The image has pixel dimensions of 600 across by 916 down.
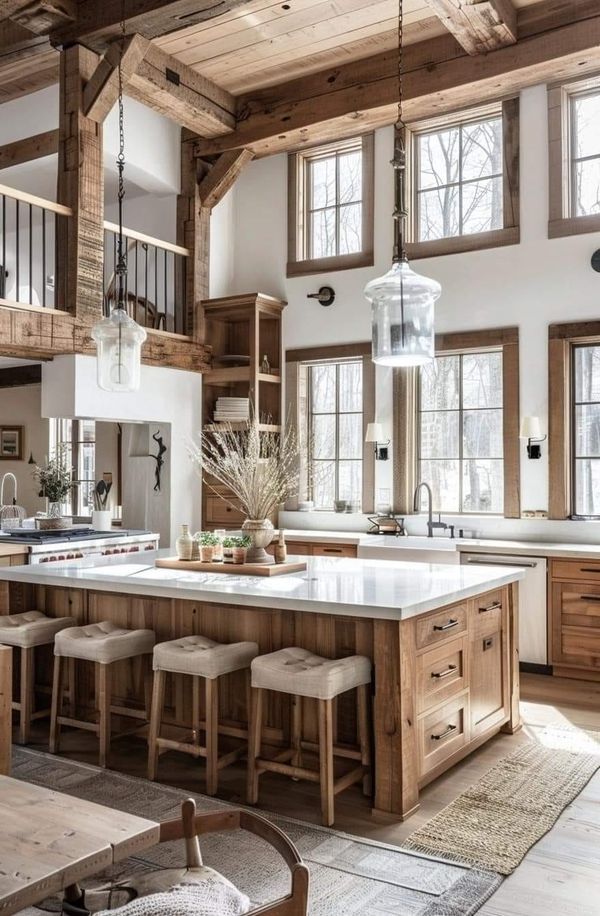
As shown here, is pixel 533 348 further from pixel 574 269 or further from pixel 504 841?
pixel 504 841

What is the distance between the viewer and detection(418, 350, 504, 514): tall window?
640 centimetres

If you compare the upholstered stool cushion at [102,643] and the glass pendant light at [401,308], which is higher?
the glass pendant light at [401,308]

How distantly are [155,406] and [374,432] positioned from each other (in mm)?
1816

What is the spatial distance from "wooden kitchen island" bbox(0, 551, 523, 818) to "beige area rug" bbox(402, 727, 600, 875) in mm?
174

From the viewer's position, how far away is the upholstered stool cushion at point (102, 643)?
384 cm

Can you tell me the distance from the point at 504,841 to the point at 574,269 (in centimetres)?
424

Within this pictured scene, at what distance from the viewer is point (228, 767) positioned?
12.6 ft

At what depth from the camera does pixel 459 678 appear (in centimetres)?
373

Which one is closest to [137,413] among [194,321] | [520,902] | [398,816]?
[194,321]

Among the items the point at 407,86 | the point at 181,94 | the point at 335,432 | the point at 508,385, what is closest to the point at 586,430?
the point at 508,385

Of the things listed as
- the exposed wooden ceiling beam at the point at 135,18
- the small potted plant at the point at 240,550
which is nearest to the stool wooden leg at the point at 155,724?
the small potted plant at the point at 240,550

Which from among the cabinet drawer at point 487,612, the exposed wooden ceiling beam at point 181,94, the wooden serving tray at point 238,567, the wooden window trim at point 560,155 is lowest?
the cabinet drawer at point 487,612

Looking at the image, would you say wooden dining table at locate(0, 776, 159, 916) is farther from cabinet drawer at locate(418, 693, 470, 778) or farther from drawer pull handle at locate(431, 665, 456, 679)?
drawer pull handle at locate(431, 665, 456, 679)

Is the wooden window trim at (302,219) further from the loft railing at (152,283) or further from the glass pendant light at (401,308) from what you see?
the glass pendant light at (401,308)
